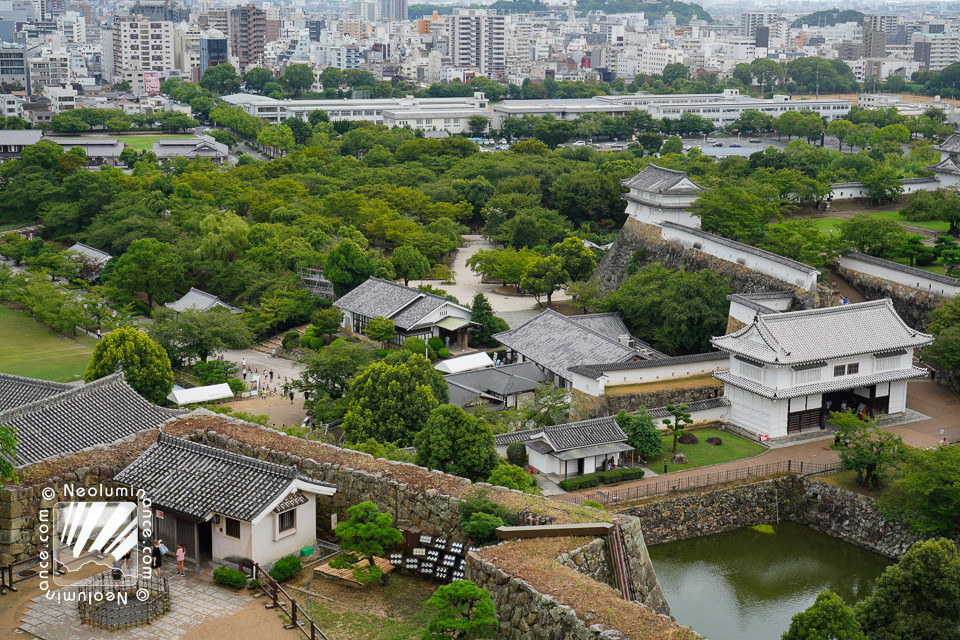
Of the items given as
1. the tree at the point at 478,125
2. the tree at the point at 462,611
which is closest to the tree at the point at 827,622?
the tree at the point at 462,611

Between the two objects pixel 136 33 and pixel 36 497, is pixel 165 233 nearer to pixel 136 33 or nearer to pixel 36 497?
pixel 36 497

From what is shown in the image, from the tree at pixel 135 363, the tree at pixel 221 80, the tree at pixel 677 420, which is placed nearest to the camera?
the tree at pixel 677 420

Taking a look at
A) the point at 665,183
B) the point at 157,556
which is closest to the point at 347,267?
the point at 665,183

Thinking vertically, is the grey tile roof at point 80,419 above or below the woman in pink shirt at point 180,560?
above

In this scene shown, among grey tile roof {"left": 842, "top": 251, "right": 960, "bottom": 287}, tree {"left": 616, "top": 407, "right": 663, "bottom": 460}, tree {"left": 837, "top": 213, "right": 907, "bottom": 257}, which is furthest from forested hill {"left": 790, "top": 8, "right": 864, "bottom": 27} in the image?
tree {"left": 616, "top": 407, "right": 663, "bottom": 460}

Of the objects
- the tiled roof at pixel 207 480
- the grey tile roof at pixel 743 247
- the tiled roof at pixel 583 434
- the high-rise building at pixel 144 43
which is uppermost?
the high-rise building at pixel 144 43

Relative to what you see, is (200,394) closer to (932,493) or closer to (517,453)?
(517,453)

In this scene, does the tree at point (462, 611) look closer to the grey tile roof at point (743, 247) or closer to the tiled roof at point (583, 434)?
the tiled roof at point (583, 434)

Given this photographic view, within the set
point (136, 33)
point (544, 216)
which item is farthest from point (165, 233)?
point (136, 33)

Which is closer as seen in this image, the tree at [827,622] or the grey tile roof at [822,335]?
the tree at [827,622]
